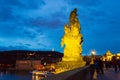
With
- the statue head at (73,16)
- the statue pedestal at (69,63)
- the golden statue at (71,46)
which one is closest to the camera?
the statue pedestal at (69,63)

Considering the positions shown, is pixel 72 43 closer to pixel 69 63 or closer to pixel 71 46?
pixel 71 46

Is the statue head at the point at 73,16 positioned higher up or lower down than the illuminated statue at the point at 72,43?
higher up

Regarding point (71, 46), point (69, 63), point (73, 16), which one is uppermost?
point (73, 16)

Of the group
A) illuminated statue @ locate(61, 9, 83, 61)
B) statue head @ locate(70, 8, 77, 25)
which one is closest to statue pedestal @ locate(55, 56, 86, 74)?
illuminated statue @ locate(61, 9, 83, 61)

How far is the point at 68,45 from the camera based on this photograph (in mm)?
52531

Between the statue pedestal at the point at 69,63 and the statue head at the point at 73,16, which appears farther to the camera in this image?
the statue head at the point at 73,16

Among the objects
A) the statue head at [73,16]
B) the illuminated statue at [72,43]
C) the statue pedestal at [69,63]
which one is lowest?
the statue pedestal at [69,63]

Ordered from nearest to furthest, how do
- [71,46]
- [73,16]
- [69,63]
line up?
[69,63] → [71,46] → [73,16]

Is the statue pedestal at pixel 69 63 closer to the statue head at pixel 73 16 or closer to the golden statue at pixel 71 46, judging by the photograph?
the golden statue at pixel 71 46

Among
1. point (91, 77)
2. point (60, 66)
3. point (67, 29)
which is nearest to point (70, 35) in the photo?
point (67, 29)

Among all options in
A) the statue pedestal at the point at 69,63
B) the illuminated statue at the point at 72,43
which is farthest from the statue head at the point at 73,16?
the statue pedestal at the point at 69,63

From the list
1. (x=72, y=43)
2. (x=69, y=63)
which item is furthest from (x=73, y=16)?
(x=69, y=63)

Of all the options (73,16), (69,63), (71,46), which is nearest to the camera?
(69,63)

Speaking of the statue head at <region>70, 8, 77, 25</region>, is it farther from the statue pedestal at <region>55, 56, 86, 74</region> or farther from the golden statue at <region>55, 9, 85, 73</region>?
the statue pedestal at <region>55, 56, 86, 74</region>
